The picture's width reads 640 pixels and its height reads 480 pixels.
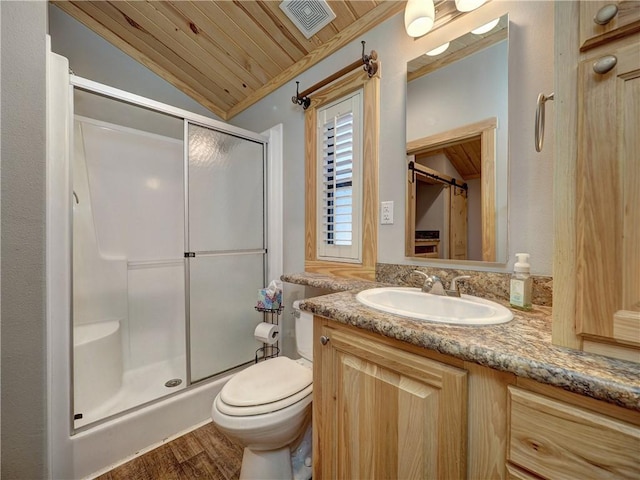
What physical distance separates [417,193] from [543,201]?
459mm

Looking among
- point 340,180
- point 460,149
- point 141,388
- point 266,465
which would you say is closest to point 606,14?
point 460,149

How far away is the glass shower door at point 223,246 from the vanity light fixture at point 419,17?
4.04 ft

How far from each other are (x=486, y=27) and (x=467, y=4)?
→ 0.13 m

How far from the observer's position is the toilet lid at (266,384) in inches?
41.5

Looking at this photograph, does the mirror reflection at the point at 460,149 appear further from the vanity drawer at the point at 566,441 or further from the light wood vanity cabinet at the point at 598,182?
the vanity drawer at the point at 566,441

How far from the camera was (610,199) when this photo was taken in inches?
19.7

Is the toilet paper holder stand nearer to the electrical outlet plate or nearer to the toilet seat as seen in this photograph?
the toilet seat

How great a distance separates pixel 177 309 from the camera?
2.14 m

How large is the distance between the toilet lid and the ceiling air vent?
6.14 ft

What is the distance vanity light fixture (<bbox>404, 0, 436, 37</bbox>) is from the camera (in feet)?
3.60

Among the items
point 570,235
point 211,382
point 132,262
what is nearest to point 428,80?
point 570,235

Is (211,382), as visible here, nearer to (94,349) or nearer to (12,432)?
(94,349)

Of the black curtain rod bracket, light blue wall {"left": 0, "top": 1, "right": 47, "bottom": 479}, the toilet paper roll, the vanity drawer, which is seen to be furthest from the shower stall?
the vanity drawer

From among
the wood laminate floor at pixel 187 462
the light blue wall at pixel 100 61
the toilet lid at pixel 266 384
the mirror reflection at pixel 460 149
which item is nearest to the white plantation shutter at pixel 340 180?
the mirror reflection at pixel 460 149
